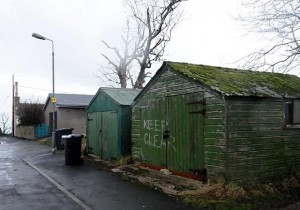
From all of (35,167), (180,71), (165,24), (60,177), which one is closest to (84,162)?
(35,167)

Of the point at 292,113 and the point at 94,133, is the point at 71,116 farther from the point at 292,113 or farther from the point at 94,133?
the point at 292,113

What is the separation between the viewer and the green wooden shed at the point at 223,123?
30.8ft

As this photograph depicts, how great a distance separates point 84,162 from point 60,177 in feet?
11.9

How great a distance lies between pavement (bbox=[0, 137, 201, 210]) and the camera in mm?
8180

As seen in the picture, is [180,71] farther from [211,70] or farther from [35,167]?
[35,167]

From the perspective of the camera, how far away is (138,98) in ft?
44.8

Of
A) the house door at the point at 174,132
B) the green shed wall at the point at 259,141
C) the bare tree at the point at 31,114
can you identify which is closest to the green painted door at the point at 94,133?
the house door at the point at 174,132

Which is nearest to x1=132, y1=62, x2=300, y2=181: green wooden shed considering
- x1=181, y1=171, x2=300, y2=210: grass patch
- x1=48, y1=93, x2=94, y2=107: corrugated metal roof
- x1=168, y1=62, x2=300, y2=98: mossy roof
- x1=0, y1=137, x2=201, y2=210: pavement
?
x1=168, y1=62, x2=300, y2=98: mossy roof

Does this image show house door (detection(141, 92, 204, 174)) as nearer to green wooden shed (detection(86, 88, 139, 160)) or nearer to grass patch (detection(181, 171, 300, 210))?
grass patch (detection(181, 171, 300, 210))

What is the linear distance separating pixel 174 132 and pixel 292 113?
3.67 m

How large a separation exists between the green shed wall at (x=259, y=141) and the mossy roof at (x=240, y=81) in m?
0.31

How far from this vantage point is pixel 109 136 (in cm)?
1548

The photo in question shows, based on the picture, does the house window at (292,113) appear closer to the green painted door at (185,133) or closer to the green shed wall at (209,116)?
the green shed wall at (209,116)

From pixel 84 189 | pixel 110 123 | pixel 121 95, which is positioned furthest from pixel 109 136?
pixel 84 189
